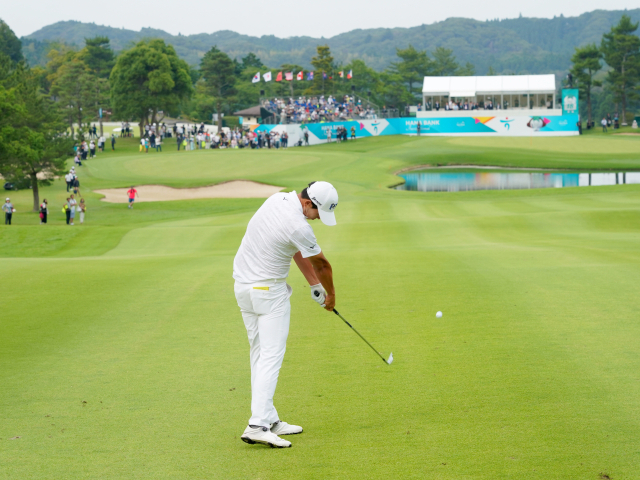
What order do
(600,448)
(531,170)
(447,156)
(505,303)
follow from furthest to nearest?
(447,156) < (531,170) < (505,303) < (600,448)

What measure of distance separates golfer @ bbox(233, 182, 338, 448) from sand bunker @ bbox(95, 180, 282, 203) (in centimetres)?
3791

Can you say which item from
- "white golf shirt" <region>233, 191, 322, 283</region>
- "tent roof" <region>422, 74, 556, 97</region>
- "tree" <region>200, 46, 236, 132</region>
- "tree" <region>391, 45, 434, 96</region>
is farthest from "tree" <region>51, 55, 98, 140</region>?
"white golf shirt" <region>233, 191, 322, 283</region>

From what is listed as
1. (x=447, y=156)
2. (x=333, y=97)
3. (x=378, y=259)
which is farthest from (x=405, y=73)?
(x=378, y=259)

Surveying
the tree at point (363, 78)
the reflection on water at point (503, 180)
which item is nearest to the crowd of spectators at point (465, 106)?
the reflection on water at point (503, 180)

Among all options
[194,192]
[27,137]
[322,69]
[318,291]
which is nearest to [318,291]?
[318,291]

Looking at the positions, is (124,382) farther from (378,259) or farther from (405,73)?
(405,73)

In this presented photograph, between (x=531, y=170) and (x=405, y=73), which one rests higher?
(x=405, y=73)

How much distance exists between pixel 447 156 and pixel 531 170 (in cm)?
772

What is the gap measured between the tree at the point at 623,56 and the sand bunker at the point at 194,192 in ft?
239

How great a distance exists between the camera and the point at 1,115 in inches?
1292

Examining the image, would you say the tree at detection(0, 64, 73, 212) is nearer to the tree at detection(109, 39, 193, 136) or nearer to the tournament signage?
the tree at detection(109, 39, 193, 136)

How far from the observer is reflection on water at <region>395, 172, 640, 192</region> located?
150 ft

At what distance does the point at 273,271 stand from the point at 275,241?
30 cm

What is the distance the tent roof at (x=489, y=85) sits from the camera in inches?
3282
